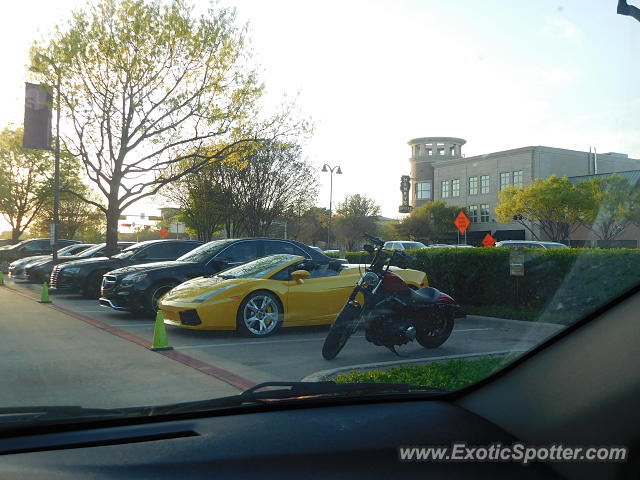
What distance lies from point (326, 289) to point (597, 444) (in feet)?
24.3

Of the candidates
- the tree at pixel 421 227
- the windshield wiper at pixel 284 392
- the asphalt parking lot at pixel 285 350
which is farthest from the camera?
the tree at pixel 421 227

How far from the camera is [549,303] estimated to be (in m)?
2.90

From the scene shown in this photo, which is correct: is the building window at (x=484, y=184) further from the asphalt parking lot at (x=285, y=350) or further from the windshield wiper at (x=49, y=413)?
the windshield wiper at (x=49, y=413)

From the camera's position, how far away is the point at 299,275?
30.2ft

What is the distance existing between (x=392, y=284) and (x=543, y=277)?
2780 mm

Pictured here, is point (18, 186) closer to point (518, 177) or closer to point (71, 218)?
point (71, 218)

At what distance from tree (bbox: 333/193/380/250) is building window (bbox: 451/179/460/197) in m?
49.4

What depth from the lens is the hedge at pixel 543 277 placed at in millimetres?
2363

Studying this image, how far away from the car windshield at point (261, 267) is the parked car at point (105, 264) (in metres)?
5.66

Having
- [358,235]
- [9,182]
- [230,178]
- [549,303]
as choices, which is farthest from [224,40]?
[358,235]

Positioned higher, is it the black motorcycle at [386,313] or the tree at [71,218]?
the tree at [71,218]

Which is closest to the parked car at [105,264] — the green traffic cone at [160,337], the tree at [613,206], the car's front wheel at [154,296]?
the car's front wheel at [154,296]

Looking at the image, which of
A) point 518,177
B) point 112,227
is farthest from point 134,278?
point 112,227

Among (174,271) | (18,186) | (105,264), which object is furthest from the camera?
(18,186)
